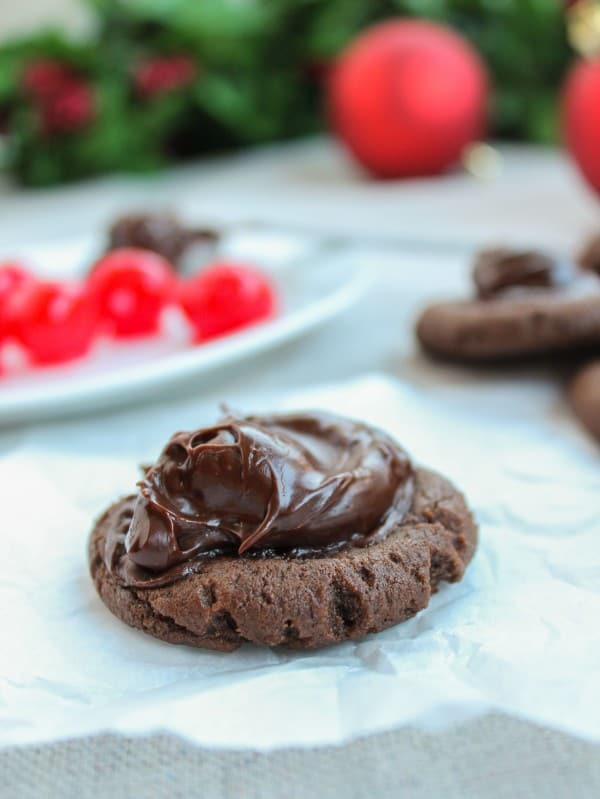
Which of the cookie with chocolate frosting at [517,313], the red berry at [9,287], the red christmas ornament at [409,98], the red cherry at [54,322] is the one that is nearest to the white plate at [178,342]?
the red cherry at [54,322]

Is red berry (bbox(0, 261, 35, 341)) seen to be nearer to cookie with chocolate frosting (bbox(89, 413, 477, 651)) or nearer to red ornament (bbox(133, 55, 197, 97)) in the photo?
cookie with chocolate frosting (bbox(89, 413, 477, 651))

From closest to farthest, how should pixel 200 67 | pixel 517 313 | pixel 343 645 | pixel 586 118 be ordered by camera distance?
pixel 343 645 → pixel 517 313 → pixel 586 118 → pixel 200 67

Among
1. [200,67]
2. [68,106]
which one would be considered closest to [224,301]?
[68,106]

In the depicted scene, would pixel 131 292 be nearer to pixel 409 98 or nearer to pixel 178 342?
pixel 178 342

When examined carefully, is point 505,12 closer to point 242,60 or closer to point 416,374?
point 242,60

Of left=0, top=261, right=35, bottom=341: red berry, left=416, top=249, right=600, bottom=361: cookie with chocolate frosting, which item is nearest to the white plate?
left=0, top=261, right=35, bottom=341: red berry

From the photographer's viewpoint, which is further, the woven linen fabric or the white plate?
the white plate
